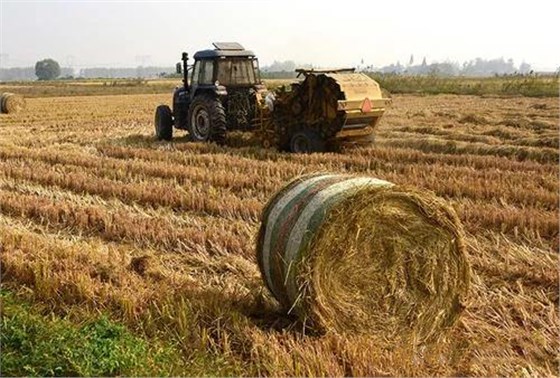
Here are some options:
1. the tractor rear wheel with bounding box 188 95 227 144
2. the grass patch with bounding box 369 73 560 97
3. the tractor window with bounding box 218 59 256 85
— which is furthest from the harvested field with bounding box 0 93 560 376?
the grass patch with bounding box 369 73 560 97

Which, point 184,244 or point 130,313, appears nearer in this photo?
point 130,313

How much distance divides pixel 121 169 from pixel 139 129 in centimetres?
851

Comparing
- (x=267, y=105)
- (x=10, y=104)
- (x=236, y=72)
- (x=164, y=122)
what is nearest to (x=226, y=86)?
(x=236, y=72)

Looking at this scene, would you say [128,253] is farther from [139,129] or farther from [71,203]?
[139,129]

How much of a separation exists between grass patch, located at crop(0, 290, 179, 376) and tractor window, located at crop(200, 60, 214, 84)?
427 inches

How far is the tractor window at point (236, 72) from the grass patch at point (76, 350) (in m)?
10.9

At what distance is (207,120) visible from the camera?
1471 cm

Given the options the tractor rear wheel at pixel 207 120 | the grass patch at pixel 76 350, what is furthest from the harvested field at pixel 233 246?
the tractor rear wheel at pixel 207 120

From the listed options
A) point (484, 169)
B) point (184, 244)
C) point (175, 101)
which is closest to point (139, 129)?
point (175, 101)

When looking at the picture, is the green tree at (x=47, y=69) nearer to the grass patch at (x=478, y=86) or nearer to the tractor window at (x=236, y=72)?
the grass patch at (x=478, y=86)

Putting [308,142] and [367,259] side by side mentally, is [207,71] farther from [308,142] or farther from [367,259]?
[367,259]

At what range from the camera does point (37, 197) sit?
9055 mm

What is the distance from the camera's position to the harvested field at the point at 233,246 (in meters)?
4.48

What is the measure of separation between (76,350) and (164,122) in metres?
12.4
